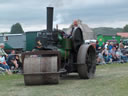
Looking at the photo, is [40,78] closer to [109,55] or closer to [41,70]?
[41,70]

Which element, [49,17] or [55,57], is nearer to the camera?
[55,57]

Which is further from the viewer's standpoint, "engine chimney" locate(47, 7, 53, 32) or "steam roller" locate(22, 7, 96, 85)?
"engine chimney" locate(47, 7, 53, 32)

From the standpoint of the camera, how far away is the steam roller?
832 centimetres

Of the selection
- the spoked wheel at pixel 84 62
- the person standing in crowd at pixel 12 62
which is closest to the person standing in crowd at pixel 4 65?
the person standing in crowd at pixel 12 62

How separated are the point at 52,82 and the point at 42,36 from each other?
155 centimetres

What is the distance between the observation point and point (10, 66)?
12.7 meters

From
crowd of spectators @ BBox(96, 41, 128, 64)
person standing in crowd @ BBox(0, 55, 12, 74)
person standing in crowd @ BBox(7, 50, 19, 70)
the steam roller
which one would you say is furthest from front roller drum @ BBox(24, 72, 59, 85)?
crowd of spectators @ BBox(96, 41, 128, 64)

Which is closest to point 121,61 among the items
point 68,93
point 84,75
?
point 84,75

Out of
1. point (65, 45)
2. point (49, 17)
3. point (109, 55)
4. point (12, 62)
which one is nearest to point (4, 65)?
point (12, 62)

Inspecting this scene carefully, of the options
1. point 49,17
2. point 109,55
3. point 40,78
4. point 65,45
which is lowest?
point 109,55

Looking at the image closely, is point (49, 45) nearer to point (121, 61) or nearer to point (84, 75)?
point (84, 75)

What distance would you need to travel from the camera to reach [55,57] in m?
8.52

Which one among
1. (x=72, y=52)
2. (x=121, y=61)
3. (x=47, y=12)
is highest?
(x=47, y=12)

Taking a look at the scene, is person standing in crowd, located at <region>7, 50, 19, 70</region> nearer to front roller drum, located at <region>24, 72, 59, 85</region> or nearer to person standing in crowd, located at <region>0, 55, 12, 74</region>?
person standing in crowd, located at <region>0, 55, 12, 74</region>
